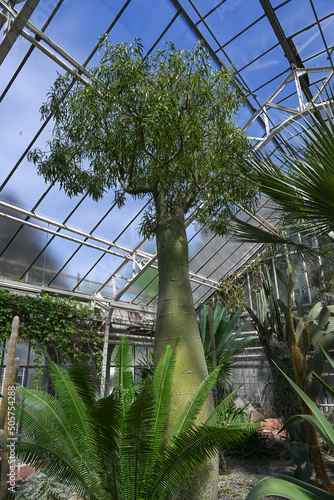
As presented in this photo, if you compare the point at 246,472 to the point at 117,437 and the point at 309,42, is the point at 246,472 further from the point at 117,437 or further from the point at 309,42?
the point at 309,42

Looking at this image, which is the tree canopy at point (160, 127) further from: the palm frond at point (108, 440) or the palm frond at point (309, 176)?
the palm frond at point (108, 440)

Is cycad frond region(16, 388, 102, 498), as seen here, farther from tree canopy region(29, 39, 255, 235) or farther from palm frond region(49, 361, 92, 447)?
tree canopy region(29, 39, 255, 235)

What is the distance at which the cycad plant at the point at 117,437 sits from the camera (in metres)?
2.17

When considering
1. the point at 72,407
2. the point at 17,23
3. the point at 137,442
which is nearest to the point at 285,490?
the point at 137,442

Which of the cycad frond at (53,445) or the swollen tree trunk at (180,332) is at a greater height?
the swollen tree trunk at (180,332)

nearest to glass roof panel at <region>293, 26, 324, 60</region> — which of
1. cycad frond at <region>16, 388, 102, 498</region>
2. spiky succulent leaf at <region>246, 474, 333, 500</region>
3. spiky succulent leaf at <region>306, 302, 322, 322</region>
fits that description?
spiky succulent leaf at <region>306, 302, 322, 322</region>

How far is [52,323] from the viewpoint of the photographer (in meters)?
6.10

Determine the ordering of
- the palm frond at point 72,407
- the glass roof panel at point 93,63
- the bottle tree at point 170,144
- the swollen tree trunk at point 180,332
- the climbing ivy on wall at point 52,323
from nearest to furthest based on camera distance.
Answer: the palm frond at point 72,407 < the swollen tree trunk at point 180,332 < the bottle tree at point 170,144 < the glass roof panel at point 93,63 < the climbing ivy on wall at point 52,323

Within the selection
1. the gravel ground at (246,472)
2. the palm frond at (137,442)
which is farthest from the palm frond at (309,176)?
the gravel ground at (246,472)

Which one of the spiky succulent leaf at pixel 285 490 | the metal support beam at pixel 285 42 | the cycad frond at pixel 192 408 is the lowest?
the spiky succulent leaf at pixel 285 490

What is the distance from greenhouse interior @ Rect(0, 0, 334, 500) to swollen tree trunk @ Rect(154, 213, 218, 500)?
0.01 m

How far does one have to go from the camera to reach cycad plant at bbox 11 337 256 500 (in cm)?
217

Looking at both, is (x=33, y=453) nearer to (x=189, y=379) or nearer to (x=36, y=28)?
(x=189, y=379)

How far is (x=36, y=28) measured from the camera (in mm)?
4738
